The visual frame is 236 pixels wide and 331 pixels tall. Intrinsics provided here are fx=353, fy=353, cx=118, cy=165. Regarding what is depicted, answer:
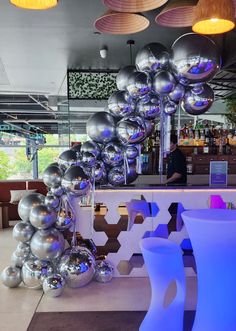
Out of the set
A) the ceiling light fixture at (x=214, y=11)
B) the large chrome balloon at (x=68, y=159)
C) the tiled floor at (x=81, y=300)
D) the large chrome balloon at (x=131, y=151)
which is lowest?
the tiled floor at (x=81, y=300)

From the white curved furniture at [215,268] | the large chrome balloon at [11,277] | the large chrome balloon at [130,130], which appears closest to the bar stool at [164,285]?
the white curved furniture at [215,268]

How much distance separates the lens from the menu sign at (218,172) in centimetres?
430

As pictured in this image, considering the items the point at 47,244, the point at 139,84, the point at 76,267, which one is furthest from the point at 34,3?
the point at 76,267

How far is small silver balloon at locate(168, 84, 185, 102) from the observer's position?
3.65 m

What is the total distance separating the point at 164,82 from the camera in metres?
3.53

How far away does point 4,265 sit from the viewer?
4496 mm

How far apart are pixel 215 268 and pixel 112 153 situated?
5.86 ft

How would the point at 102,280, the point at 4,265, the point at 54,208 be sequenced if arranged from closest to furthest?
the point at 54,208
the point at 102,280
the point at 4,265

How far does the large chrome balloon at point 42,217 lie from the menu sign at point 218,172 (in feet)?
6.62

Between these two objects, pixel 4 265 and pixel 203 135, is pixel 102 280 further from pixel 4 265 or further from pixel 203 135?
pixel 203 135

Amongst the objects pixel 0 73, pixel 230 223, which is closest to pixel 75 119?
pixel 0 73

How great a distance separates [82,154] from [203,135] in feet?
11.3

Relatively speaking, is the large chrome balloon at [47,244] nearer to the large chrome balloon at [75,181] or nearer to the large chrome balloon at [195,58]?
the large chrome balloon at [75,181]

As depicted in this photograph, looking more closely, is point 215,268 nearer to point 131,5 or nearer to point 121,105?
point 121,105
